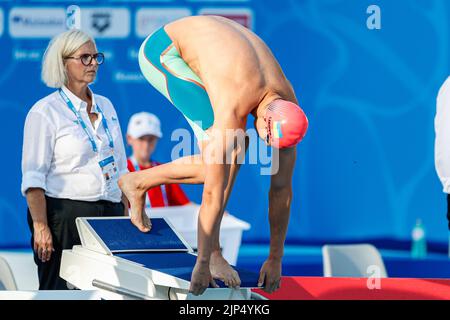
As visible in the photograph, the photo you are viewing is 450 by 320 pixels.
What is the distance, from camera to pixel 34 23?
747 centimetres

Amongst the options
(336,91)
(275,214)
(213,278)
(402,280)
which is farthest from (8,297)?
(336,91)

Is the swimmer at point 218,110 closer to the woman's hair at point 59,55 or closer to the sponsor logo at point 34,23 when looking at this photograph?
the woman's hair at point 59,55

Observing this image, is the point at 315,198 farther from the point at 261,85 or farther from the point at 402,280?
the point at 261,85

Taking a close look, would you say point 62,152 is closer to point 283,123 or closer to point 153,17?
point 283,123

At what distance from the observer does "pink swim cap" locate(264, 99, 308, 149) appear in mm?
3547

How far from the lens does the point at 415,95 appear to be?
777 centimetres

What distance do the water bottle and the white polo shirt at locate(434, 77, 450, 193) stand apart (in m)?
3.18

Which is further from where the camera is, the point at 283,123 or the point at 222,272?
the point at 222,272

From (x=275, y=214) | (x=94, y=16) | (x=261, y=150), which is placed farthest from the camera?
(x=94, y=16)

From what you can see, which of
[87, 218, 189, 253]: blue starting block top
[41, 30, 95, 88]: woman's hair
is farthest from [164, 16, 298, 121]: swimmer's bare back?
[87, 218, 189, 253]: blue starting block top

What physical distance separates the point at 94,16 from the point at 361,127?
2.60m

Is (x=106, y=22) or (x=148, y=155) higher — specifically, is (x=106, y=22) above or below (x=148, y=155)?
above

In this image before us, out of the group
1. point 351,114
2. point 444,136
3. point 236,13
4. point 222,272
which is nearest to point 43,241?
point 222,272

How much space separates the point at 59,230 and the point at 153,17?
11.2 ft
